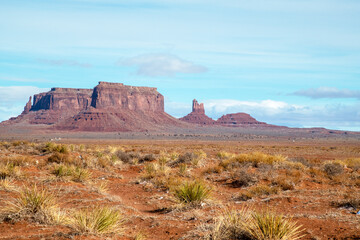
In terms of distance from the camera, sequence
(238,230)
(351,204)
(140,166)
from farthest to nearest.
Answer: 1. (140,166)
2. (351,204)
3. (238,230)

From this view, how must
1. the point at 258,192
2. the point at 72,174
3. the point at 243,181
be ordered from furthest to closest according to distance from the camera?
the point at 243,181 → the point at 72,174 → the point at 258,192

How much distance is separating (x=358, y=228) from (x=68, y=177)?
11.1 m

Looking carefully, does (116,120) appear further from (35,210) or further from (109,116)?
(35,210)

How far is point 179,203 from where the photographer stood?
398 inches


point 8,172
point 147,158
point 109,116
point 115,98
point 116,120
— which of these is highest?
point 115,98

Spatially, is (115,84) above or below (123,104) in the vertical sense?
above

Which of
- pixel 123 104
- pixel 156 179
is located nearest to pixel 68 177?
pixel 156 179

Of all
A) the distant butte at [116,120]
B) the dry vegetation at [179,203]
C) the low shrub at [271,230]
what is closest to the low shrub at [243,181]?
the dry vegetation at [179,203]

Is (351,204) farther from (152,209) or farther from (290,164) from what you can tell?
(290,164)

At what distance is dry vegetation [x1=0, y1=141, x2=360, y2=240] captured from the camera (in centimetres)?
674

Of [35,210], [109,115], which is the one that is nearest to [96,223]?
[35,210]

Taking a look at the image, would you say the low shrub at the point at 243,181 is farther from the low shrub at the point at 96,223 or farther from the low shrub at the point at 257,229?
the low shrub at the point at 96,223

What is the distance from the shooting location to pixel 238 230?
663 cm

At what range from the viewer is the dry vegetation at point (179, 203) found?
674cm
